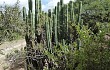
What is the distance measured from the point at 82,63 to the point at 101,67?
0.28m

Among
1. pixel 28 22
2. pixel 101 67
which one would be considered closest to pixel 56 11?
pixel 28 22

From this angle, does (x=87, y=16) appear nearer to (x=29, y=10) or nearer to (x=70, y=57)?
(x=29, y=10)

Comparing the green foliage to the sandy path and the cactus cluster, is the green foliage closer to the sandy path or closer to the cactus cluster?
the sandy path

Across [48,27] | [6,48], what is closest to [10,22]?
[6,48]

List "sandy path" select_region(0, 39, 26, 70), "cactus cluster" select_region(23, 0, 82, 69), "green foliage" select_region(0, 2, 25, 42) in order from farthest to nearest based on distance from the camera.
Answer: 1. "cactus cluster" select_region(23, 0, 82, 69)
2. "sandy path" select_region(0, 39, 26, 70)
3. "green foliage" select_region(0, 2, 25, 42)

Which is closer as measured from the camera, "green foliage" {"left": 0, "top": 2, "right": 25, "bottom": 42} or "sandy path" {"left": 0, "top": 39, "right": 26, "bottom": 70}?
"green foliage" {"left": 0, "top": 2, "right": 25, "bottom": 42}

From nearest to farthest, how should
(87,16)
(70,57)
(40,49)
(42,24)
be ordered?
(70,57) → (40,49) → (42,24) → (87,16)

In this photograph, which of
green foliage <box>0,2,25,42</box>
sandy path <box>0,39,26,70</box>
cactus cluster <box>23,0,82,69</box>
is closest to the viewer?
green foliage <box>0,2,25,42</box>

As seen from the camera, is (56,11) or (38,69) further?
(56,11)

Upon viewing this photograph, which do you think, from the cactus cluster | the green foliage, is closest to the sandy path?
the green foliage

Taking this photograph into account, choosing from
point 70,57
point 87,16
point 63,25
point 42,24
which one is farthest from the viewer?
point 87,16

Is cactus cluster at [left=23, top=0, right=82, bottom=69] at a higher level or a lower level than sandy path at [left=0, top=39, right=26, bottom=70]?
higher

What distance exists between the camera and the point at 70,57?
203 inches

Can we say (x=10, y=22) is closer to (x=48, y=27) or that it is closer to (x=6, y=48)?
(x=6, y=48)
